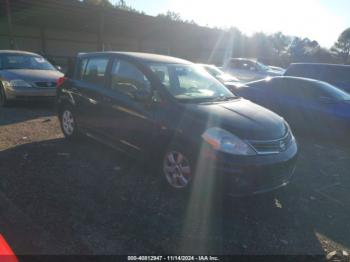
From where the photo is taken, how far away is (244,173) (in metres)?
3.42

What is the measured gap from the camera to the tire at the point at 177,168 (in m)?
3.73

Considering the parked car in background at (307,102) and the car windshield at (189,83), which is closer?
the car windshield at (189,83)

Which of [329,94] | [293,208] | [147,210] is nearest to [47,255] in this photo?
[147,210]

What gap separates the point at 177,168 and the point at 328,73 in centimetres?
853

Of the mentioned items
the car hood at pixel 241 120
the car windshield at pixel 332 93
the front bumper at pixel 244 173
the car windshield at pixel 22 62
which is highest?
the car hood at pixel 241 120

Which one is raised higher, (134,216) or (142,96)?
(142,96)

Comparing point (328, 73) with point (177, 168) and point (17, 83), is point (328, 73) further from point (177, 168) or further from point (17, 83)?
point (17, 83)

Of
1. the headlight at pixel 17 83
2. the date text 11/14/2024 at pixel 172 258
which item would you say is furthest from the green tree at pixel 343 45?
the date text 11/14/2024 at pixel 172 258

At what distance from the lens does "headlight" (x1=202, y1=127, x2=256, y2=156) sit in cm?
348

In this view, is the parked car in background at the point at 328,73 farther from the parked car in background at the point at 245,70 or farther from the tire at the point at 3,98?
the tire at the point at 3,98

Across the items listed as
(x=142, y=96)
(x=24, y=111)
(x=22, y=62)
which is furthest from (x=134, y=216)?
(x=22, y=62)

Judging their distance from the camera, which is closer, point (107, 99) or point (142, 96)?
point (142, 96)

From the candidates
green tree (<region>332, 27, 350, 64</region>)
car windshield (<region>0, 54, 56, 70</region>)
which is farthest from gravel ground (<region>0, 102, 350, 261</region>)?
green tree (<region>332, 27, 350, 64</region>)

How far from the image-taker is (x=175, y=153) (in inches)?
153
